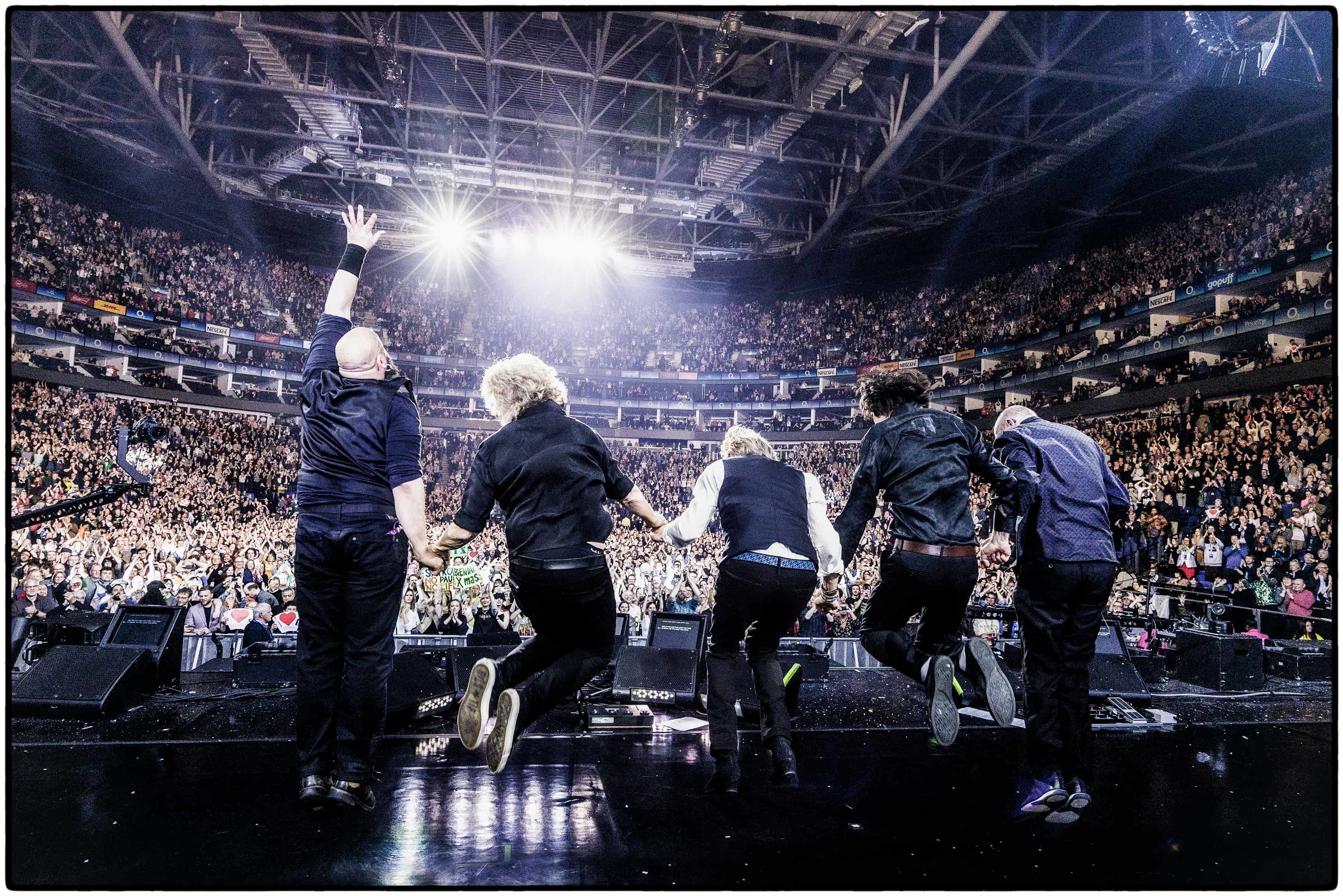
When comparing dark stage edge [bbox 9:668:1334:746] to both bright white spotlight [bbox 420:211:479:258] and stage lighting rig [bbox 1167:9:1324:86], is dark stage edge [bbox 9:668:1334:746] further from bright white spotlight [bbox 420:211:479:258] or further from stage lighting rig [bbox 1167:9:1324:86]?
bright white spotlight [bbox 420:211:479:258]

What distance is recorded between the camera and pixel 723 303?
3111 centimetres

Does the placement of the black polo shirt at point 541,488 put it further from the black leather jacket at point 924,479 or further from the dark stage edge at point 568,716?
the dark stage edge at point 568,716

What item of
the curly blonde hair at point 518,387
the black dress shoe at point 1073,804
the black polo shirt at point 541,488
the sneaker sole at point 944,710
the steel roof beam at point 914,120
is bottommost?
the black dress shoe at point 1073,804

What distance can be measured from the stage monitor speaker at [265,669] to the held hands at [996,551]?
521 cm

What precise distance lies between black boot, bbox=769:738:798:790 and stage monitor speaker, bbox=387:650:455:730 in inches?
93.6

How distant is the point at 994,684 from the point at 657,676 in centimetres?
268

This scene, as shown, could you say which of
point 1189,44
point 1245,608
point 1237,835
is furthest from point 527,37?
point 1237,835

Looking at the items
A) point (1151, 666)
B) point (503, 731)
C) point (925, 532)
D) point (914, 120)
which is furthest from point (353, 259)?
point (914, 120)

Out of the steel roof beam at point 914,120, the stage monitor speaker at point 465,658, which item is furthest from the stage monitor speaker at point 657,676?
the steel roof beam at point 914,120

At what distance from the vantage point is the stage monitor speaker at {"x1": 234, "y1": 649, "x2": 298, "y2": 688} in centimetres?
606

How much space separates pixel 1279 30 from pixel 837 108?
8087 mm

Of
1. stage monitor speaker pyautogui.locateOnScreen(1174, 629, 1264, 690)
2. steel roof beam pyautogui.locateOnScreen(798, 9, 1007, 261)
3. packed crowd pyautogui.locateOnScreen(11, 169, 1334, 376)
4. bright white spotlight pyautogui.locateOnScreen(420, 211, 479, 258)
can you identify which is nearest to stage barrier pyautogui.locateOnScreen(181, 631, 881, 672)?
stage monitor speaker pyautogui.locateOnScreen(1174, 629, 1264, 690)

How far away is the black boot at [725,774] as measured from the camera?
3.27 meters

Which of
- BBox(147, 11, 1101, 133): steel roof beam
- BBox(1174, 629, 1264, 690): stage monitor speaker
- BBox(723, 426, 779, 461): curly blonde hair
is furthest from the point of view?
BBox(147, 11, 1101, 133): steel roof beam
